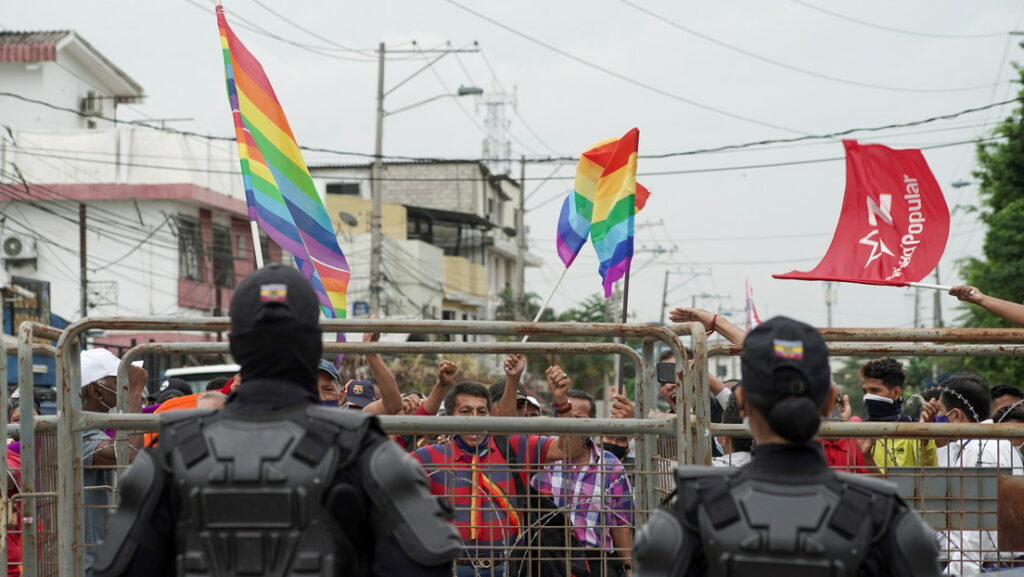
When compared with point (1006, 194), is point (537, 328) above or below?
below

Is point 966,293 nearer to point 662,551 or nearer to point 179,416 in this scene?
point 662,551

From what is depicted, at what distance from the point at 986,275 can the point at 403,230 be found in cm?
3267

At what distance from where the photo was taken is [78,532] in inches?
186

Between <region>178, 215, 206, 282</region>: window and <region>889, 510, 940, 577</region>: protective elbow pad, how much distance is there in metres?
36.7

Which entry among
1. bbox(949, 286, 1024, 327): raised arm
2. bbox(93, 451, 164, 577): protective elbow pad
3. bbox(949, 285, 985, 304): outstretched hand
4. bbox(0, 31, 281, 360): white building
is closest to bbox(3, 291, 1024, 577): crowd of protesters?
bbox(949, 286, 1024, 327): raised arm

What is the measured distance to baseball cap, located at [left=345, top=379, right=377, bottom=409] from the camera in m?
7.46

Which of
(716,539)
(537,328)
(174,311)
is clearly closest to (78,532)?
(537,328)

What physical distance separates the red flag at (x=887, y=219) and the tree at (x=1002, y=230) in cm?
2020

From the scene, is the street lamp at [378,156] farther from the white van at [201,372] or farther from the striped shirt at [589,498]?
the striped shirt at [589,498]

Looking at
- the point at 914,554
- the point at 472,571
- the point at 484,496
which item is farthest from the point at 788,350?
the point at 472,571

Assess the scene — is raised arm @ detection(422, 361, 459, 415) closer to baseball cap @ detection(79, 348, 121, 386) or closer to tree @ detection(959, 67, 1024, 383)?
baseball cap @ detection(79, 348, 121, 386)

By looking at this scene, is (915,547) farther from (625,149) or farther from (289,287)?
(625,149)

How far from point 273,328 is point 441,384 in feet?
11.1

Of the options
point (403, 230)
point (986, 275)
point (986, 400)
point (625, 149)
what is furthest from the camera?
point (403, 230)
